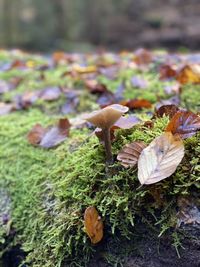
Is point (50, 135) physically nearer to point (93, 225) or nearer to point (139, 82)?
point (93, 225)

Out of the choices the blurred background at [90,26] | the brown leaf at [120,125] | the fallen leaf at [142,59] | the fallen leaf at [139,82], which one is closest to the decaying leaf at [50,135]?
the brown leaf at [120,125]

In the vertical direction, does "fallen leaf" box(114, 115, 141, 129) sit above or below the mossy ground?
above

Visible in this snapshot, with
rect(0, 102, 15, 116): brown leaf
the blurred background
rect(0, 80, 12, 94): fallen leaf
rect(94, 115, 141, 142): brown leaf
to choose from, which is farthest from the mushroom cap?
the blurred background

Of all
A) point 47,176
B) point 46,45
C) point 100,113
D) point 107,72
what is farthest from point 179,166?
point 46,45

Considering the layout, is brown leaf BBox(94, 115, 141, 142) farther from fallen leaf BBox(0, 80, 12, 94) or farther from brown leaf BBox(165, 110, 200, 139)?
fallen leaf BBox(0, 80, 12, 94)

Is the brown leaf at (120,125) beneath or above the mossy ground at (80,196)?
above

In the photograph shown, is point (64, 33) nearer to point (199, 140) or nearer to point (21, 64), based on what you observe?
point (21, 64)

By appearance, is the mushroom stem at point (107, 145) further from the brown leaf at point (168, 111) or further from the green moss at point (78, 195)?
the brown leaf at point (168, 111)

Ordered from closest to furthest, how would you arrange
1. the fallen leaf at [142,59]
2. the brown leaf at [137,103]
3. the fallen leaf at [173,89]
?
the brown leaf at [137,103]
the fallen leaf at [173,89]
the fallen leaf at [142,59]

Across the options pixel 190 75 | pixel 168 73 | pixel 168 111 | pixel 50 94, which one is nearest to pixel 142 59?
pixel 168 73
